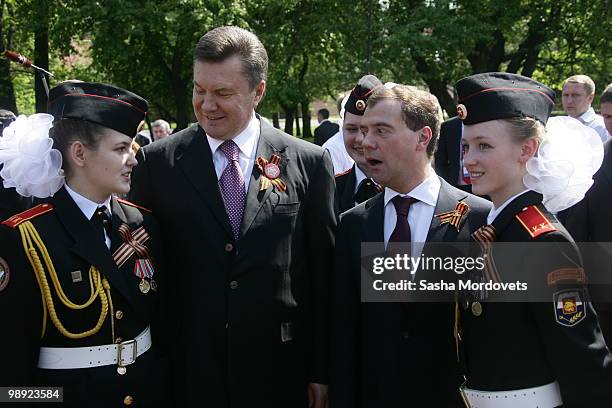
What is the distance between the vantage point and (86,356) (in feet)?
9.70

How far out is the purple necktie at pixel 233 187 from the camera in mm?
3295

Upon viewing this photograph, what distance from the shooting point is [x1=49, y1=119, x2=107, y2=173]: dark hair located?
3055 mm

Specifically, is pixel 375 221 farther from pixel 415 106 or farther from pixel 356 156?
pixel 356 156

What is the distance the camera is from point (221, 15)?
65.3ft

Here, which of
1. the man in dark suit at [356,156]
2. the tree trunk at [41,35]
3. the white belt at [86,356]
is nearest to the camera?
the white belt at [86,356]

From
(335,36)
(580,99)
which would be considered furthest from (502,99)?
(335,36)

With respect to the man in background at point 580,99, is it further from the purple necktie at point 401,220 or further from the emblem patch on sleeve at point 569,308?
the emblem patch on sleeve at point 569,308

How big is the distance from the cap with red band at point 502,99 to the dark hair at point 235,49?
103 cm

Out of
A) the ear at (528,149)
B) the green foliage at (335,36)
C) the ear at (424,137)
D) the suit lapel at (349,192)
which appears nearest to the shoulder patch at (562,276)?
the ear at (528,149)

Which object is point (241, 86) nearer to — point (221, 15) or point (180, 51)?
point (221, 15)

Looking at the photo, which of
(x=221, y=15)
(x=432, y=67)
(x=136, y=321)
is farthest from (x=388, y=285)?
(x=432, y=67)

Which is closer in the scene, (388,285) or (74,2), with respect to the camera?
(388,285)

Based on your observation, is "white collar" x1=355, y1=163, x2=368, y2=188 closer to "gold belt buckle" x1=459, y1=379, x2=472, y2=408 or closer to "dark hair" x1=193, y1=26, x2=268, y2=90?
"dark hair" x1=193, y1=26, x2=268, y2=90

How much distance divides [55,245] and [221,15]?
58.9 feet
